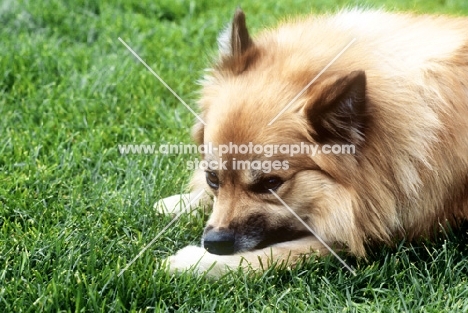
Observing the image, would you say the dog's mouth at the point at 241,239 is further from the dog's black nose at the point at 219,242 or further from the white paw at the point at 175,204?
the white paw at the point at 175,204

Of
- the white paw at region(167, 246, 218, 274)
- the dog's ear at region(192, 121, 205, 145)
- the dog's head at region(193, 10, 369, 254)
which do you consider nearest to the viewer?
the dog's head at region(193, 10, 369, 254)

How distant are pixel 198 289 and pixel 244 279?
24 centimetres

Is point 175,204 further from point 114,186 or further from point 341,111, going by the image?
point 341,111

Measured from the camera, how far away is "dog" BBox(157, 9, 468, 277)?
10.0ft

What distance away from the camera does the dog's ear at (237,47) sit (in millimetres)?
3367

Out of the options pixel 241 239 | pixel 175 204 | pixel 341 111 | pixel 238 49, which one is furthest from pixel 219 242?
pixel 238 49

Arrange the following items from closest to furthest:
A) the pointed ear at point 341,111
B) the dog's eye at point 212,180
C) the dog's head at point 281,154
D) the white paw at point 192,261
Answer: the pointed ear at point 341,111 → the dog's head at point 281,154 → the white paw at point 192,261 → the dog's eye at point 212,180

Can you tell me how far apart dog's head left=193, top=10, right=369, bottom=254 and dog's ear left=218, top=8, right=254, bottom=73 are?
4 centimetres

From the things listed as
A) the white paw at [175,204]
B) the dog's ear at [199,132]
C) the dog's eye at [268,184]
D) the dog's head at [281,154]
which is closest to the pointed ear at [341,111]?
the dog's head at [281,154]

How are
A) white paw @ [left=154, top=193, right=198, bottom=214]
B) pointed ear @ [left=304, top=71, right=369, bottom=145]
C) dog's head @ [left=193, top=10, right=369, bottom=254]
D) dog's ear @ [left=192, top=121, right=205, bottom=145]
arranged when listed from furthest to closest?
white paw @ [left=154, top=193, right=198, bottom=214] < dog's ear @ [left=192, top=121, right=205, bottom=145] < dog's head @ [left=193, top=10, right=369, bottom=254] < pointed ear @ [left=304, top=71, right=369, bottom=145]

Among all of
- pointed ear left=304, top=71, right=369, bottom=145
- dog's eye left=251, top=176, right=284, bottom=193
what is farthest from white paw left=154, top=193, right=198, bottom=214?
pointed ear left=304, top=71, right=369, bottom=145

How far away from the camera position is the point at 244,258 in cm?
318

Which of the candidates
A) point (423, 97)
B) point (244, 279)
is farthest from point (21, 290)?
point (423, 97)

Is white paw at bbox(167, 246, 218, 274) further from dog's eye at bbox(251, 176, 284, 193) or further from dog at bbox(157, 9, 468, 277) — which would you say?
dog's eye at bbox(251, 176, 284, 193)
